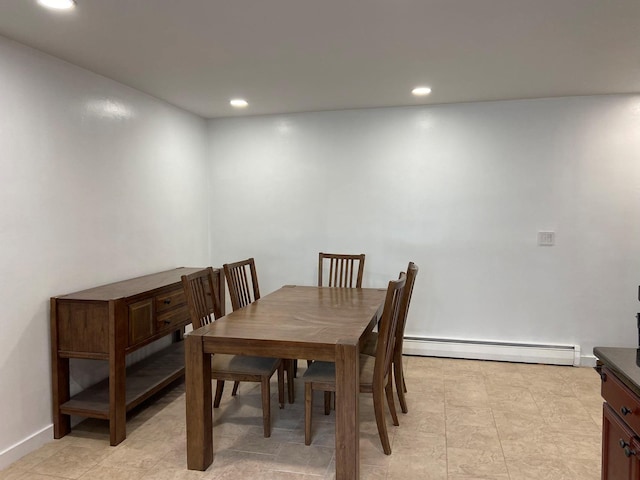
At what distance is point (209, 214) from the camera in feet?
14.7

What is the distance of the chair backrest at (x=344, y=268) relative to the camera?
3697 mm

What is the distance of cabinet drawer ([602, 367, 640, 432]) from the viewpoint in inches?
52.0

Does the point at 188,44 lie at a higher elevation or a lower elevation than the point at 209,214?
higher

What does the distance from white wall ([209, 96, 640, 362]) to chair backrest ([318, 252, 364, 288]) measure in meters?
0.16

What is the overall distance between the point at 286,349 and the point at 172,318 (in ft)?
4.33

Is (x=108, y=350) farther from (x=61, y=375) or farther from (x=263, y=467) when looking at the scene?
(x=263, y=467)

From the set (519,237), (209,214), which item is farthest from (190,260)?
(519,237)

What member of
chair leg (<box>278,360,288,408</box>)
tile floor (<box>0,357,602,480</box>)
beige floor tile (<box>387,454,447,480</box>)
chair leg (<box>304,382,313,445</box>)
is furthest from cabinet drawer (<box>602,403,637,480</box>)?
chair leg (<box>278,360,288,408</box>)

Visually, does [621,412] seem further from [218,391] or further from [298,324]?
[218,391]

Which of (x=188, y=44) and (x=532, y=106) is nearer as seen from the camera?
(x=188, y=44)

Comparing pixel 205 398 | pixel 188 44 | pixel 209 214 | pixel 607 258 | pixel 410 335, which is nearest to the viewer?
pixel 205 398

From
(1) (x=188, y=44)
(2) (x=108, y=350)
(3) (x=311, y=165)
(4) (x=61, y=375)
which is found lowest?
(4) (x=61, y=375)

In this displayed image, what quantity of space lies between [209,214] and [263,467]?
2778 mm

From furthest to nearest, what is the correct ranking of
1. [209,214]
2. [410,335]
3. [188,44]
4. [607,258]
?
[209,214] < [410,335] < [607,258] < [188,44]
